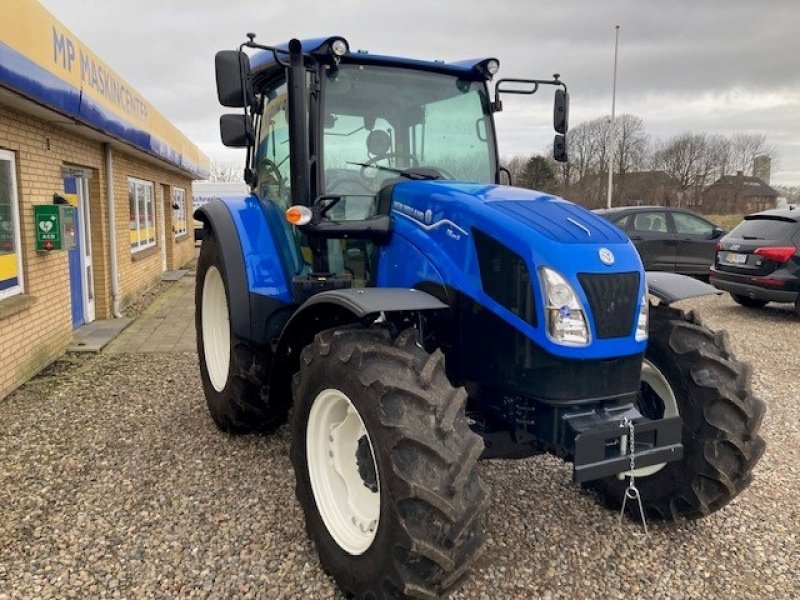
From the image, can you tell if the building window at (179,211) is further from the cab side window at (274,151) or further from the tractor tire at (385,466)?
the tractor tire at (385,466)

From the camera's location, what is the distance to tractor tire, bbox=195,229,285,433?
3.91m

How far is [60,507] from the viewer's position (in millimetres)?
3445

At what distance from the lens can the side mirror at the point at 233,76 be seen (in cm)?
313

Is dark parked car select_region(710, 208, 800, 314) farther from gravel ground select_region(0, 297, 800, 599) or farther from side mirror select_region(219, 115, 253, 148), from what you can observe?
side mirror select_region(219, 115, 253, 148)

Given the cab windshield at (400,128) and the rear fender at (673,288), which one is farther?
the cab windshield at (400,128)

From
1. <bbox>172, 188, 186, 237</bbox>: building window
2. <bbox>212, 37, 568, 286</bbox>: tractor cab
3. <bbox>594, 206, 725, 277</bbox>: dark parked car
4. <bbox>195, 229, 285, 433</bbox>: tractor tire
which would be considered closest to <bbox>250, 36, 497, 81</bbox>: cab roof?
<bbox>212, 37, 568, 286</bbox>: tractor cab

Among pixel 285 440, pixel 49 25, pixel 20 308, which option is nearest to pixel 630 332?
pixel 285 440

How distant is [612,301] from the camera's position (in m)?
2.66

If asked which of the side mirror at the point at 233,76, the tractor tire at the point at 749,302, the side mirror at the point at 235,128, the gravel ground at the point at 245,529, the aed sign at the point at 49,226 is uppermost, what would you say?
the side mirror at the point at 233,76

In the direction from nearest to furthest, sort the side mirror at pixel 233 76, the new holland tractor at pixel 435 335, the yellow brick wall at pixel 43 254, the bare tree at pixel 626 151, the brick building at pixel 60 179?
the new holland tractor at pixel 435 335 < the side mirror at pixel 233 76 < the brick building at pixel 60 179 < the yellow brick wall at pixel 43 254 < the bare tree at pixel 626 151

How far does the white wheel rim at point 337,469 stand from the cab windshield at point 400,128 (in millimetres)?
1207

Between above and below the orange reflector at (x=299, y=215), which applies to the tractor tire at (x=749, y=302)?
below

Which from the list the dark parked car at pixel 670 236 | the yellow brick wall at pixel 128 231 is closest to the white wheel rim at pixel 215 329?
the yellow brick wall at pixel 128 231

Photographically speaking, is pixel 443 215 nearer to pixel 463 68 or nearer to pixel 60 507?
pixel 463 68
